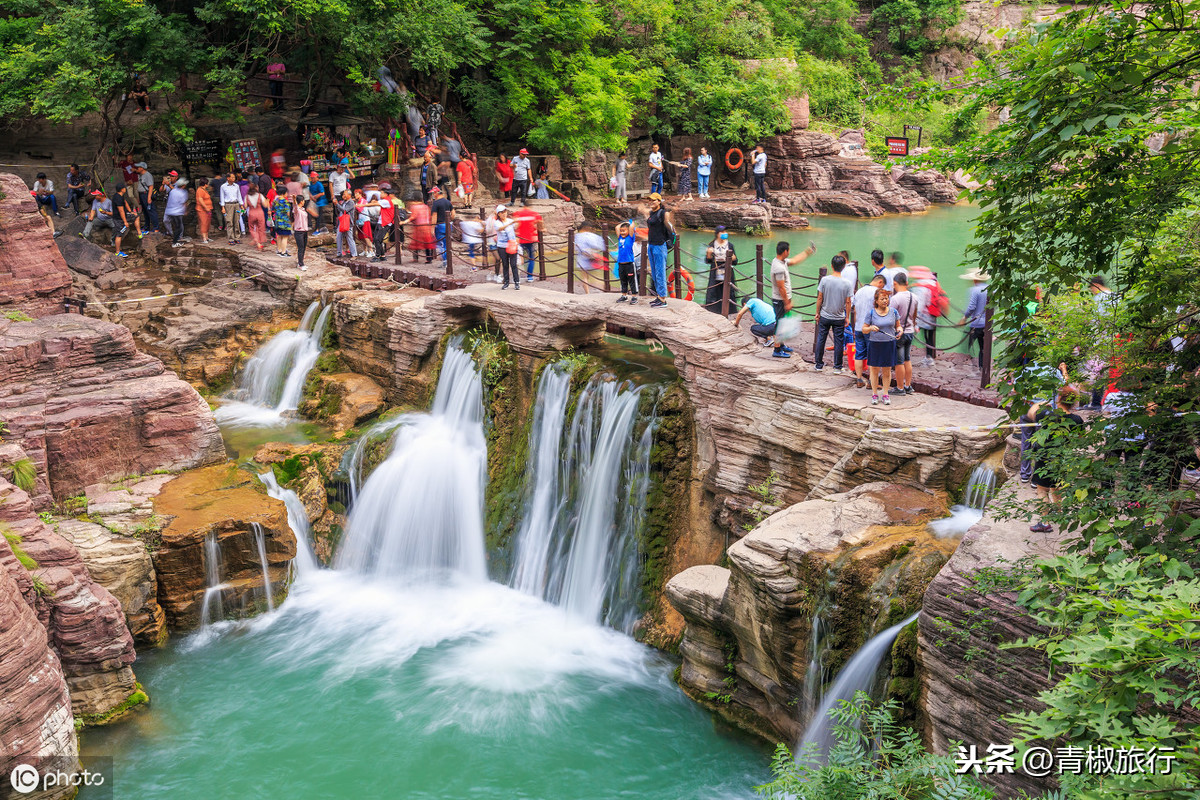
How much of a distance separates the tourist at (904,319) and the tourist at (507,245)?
6454 mm

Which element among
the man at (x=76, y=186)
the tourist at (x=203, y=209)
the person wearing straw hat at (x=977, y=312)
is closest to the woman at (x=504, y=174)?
the tourist at (x=203, y=209)

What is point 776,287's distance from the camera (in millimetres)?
12656

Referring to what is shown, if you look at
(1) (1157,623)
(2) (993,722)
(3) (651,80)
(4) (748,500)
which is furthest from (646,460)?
(3) (651,80)

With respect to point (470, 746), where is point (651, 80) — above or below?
above

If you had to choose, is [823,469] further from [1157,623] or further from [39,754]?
[39,754]

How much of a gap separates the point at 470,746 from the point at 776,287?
6620 mm

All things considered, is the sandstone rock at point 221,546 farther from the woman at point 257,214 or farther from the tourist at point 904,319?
the woman at point 257,214

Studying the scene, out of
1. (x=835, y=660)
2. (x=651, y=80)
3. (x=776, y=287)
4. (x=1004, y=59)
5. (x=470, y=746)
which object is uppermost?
(x=651, y=80)

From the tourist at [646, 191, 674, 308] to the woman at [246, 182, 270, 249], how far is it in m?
10.3

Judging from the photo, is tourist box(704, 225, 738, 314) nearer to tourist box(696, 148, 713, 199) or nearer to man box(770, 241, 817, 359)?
man box(770, 241, 817, 359)

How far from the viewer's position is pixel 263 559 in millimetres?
12914

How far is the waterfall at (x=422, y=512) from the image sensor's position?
545 inches

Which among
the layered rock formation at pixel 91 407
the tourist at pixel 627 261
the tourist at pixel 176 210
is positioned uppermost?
the tourist at pixel 176 210

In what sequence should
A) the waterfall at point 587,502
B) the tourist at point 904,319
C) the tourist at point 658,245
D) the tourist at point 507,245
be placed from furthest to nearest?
Result: the tourist at point 507,245 < the tourist at point 658,245 < the waterfall at point 587,502 < the tourist at point 904,319
